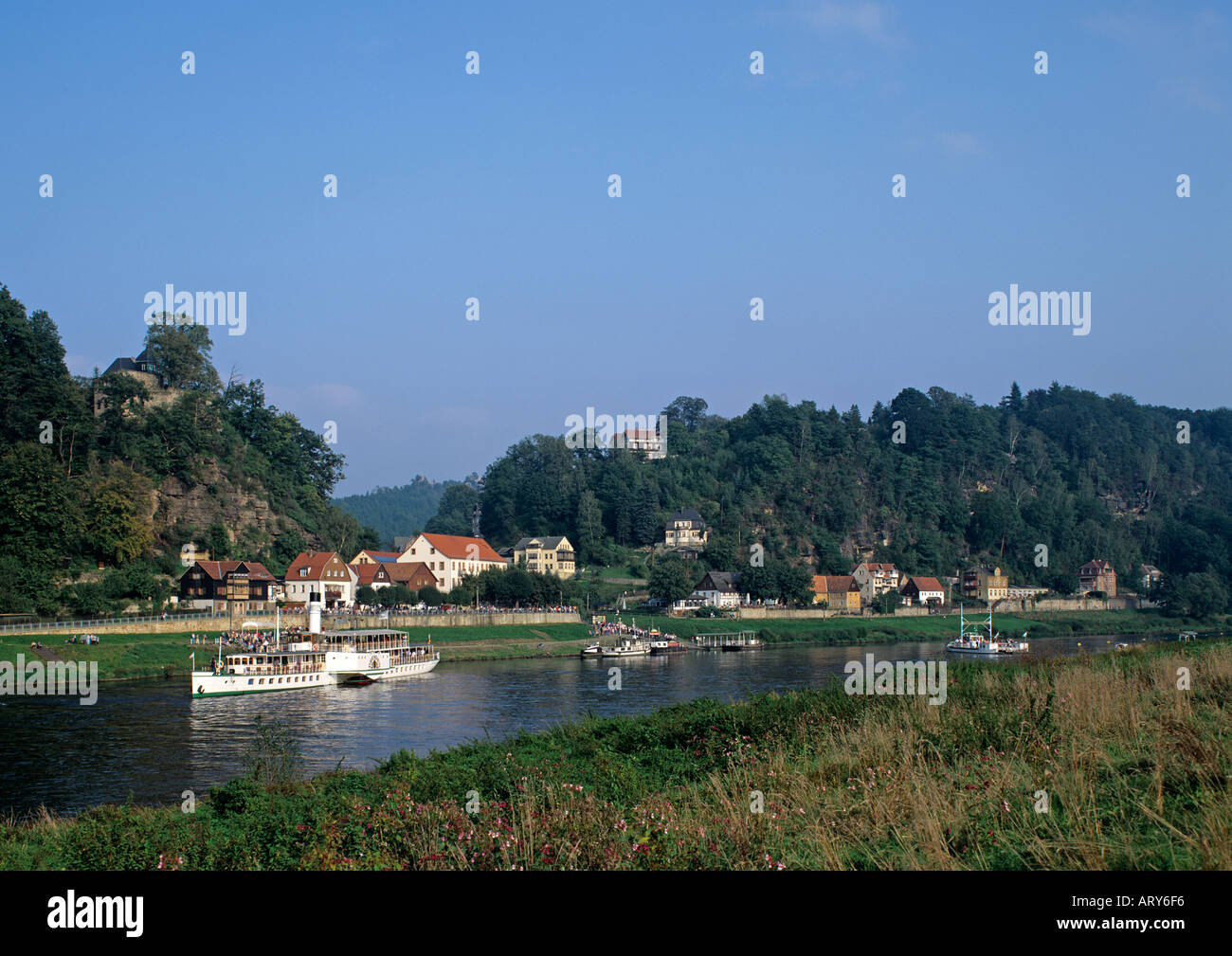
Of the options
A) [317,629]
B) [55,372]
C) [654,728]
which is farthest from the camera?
[55,372]

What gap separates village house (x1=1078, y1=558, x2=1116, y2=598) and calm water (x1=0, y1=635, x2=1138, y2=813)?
9683 centimetres

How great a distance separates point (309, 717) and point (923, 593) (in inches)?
4238

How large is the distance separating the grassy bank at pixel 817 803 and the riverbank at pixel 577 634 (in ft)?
144

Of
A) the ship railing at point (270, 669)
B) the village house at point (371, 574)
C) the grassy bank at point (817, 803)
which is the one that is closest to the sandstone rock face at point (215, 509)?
the village house at point (371, 574)

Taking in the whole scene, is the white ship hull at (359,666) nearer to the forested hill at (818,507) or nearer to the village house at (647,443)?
the forested hill at (818,507)

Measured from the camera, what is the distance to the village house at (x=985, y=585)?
14062 centimetres

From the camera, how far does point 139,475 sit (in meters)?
92.6

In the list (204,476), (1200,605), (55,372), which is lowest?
(1200,605)

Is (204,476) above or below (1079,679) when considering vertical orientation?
above

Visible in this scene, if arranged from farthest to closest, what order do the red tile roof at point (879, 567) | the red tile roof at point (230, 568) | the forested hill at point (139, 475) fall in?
the red tile roof at point (879, 567) → the red tile roof at point (230, 568) → the forested hill at point (139, 475)
